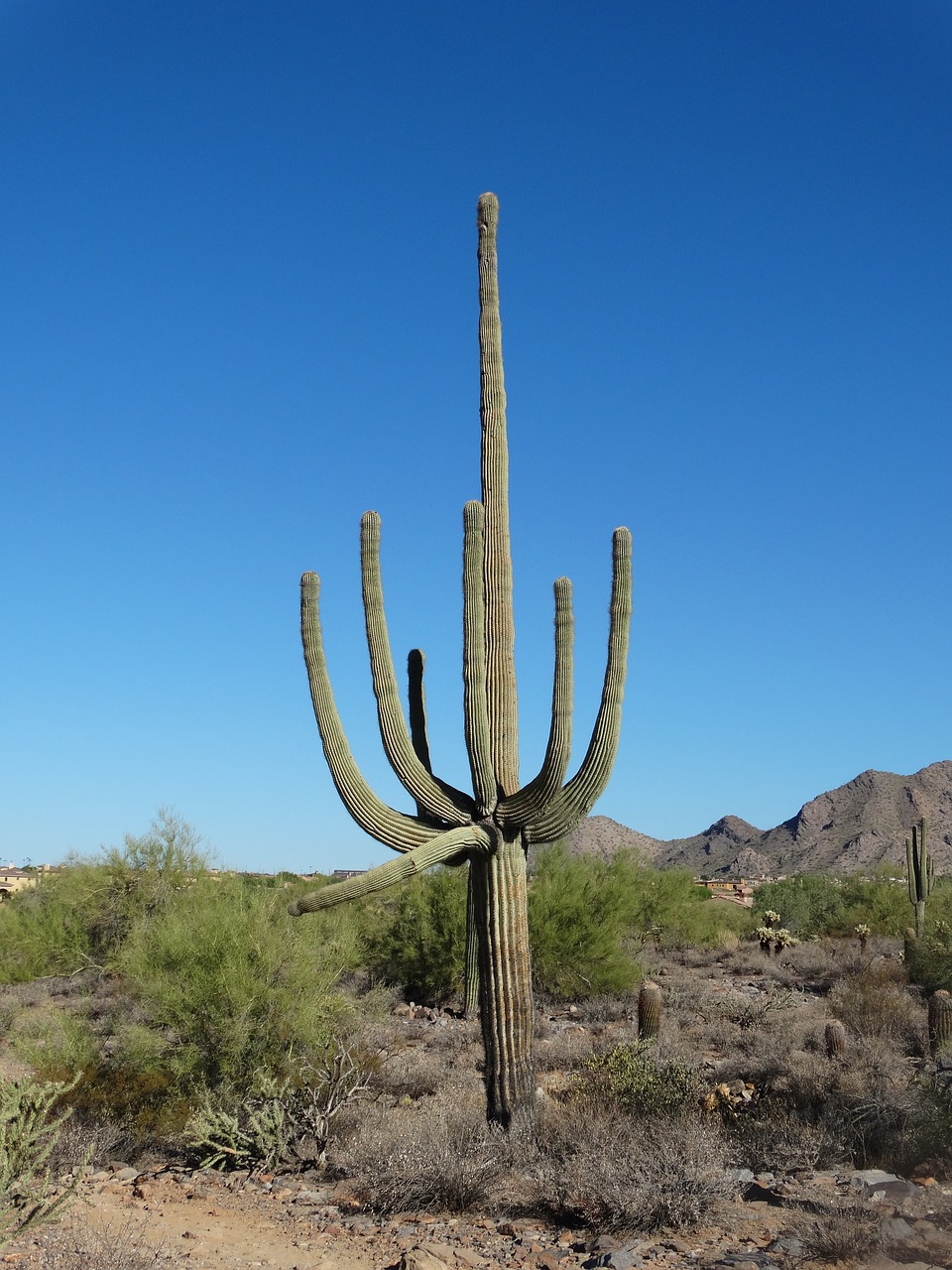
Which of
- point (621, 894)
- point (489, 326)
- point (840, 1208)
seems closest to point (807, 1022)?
point (621, 894)

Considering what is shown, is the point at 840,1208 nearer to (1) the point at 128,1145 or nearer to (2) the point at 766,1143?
(2) the point at 766,1143

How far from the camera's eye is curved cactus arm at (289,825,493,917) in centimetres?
889

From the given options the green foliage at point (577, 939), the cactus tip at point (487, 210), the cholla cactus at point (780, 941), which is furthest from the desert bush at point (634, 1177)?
the cholla cactus at point (780, 941)

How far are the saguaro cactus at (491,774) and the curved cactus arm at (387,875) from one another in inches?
0.5

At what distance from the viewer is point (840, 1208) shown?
260 inches

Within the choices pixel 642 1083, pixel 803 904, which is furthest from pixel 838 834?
pixel 642 1083

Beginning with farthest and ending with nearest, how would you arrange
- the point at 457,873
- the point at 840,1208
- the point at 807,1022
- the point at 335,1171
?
the point at 457,873
the point at 807,1022
the point at 335,1171
the point at 840,1208

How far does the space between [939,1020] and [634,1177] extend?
655 cm

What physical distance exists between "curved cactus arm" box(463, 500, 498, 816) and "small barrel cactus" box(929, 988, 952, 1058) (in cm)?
633

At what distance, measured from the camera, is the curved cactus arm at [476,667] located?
31.4 ft

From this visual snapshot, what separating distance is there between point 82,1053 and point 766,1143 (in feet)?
21.6

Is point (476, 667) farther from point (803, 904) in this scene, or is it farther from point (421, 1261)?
point (803, 904)

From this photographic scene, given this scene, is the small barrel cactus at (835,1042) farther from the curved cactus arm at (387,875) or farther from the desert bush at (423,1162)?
the curved cactus arm at (387,875)

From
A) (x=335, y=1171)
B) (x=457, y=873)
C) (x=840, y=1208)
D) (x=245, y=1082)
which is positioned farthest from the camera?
(x=457, y=873)
